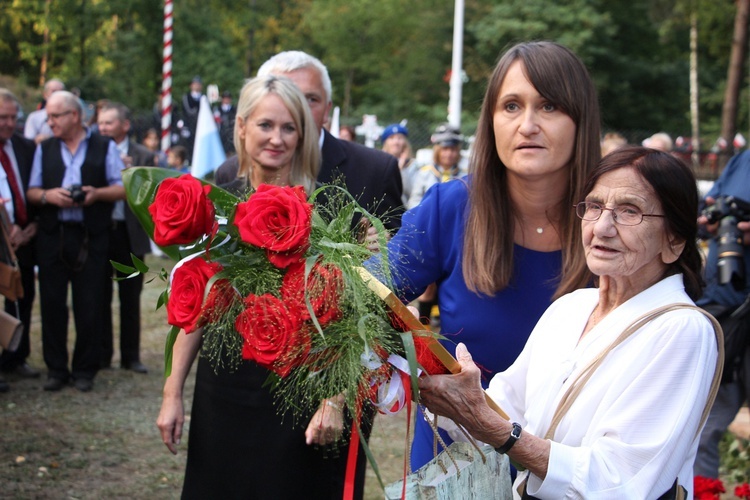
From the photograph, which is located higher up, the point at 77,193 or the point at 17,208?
the point at 77,193

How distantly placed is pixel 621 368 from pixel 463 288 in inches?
30.0

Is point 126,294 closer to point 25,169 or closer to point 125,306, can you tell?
point 125,306

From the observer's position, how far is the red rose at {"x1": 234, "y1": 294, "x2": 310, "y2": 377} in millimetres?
1868

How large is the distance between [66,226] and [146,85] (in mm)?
31791

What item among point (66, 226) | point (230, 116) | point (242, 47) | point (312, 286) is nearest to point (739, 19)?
point (230, 116)

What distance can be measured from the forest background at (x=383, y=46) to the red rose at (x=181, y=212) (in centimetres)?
2837

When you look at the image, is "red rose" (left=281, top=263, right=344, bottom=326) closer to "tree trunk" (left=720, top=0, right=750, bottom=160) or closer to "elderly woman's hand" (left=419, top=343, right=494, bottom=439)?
"elderly woman's hand" (left=419, top=343, right=494, bottom=439)

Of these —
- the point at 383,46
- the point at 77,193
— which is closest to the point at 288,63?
the point at 77,193

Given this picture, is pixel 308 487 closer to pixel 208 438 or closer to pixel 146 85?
pixel 208 438

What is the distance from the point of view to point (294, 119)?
335cm

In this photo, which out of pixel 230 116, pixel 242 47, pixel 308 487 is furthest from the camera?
pixel 242 47

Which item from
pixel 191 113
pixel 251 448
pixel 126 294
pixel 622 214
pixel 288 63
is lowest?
pixel 126 294

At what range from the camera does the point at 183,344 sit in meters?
3.22

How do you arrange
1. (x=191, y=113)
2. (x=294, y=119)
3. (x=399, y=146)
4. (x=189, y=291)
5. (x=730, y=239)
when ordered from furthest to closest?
(x=191, y=113) → (x=399, y=146) → (x=730, y=239) → (x=294, y=119) → (x=189, y=291)
